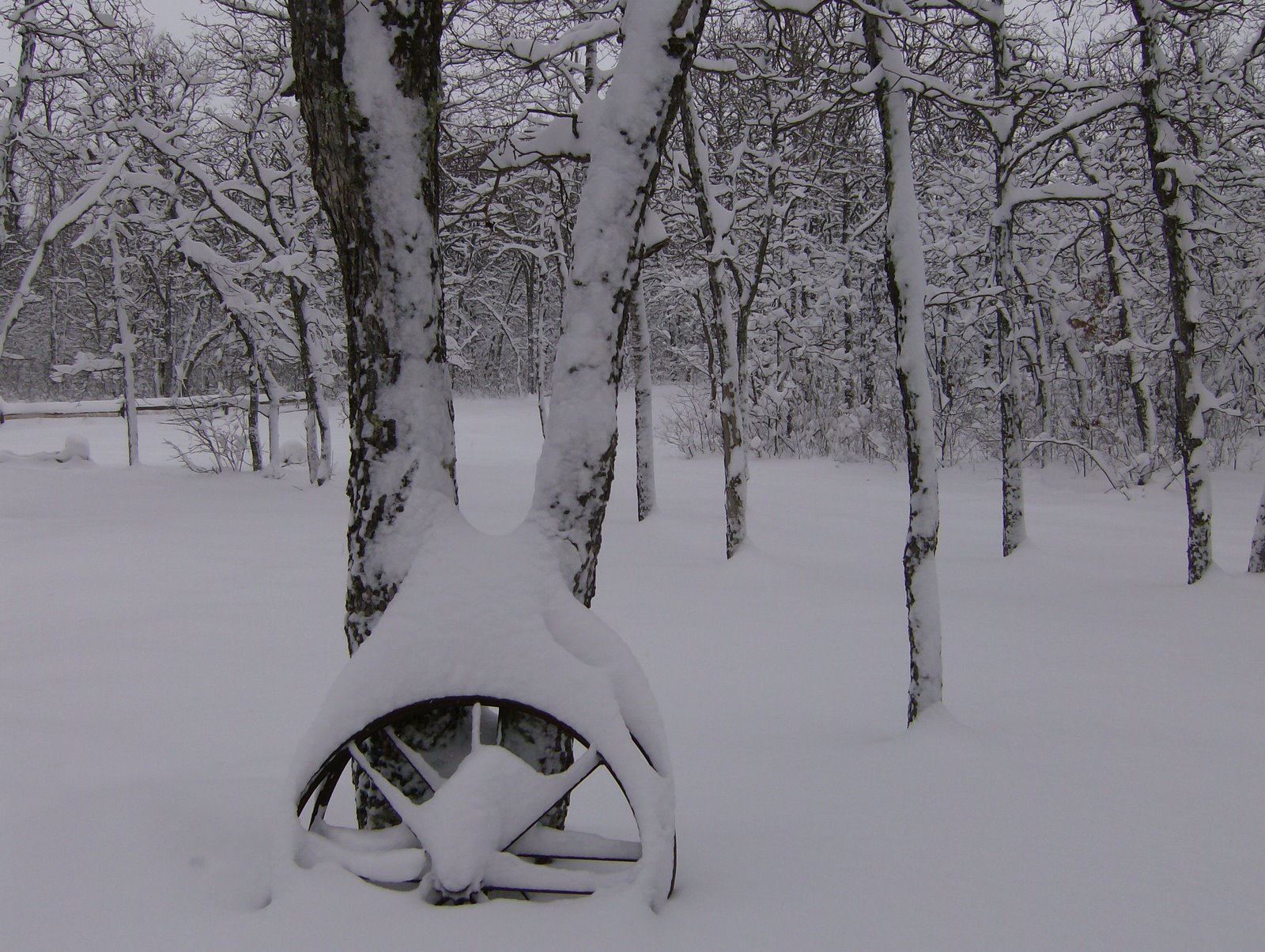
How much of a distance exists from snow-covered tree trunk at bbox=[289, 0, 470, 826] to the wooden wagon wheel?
9.1 inches

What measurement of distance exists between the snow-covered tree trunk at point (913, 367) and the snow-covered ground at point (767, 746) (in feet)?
1.01

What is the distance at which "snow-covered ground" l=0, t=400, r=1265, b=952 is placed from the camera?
6.50 ft

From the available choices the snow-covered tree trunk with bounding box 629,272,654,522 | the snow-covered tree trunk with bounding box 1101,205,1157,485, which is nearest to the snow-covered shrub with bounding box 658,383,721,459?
the snow-covered tree trunk with bounding box 629,272,654,522

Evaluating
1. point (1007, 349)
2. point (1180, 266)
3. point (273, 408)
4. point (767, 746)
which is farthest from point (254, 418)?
point (1180, 266)

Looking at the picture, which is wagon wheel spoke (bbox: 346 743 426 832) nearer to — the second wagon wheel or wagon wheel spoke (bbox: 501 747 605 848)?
the second wagon wheel

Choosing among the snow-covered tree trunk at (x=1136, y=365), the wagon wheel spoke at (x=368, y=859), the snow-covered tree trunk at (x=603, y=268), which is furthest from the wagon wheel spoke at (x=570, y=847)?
the snow-covered tree trunk at (x=1136, y=365)

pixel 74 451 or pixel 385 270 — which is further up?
pixel 385 270

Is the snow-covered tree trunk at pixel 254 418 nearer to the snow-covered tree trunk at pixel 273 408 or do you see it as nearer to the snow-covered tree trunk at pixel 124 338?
the snow-covered tree trunk at pixel 273 408

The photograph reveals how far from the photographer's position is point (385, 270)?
7.57 ft

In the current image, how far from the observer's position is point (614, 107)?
7.97 feet

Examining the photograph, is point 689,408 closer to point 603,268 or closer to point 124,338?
point 124,338

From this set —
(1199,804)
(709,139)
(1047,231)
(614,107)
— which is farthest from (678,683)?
(1047,231)

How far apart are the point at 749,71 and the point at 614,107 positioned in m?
7.16

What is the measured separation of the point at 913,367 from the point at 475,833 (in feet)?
8.82
